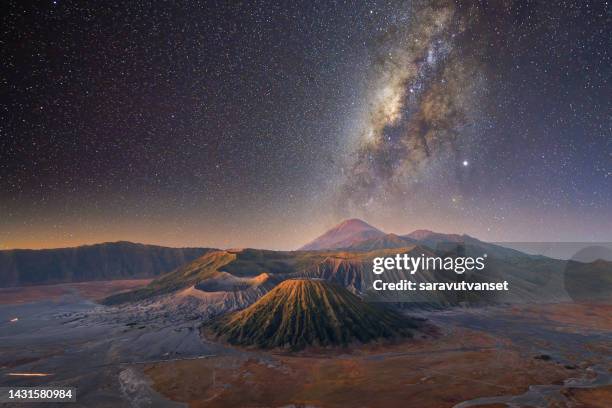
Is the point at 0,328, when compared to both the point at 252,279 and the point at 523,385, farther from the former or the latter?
the point at 523,385

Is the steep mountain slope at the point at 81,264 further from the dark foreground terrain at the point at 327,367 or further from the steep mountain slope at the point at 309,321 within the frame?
the steep mountain slope at the point at 309,321

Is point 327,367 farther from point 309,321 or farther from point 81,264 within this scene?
point 81,264

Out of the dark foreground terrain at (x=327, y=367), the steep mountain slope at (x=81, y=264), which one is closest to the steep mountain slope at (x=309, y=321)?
the dark foreground terrain at (x=327, y=367)

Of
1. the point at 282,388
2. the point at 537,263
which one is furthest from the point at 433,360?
the point at 537,263

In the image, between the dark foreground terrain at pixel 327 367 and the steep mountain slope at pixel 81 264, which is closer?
the dark foreground terrain at pixel 327 367

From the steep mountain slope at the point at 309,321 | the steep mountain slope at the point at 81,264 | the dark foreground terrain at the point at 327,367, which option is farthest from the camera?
the steep mountain slope at the point at 81,264

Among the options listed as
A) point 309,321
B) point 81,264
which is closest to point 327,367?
point 309,321
